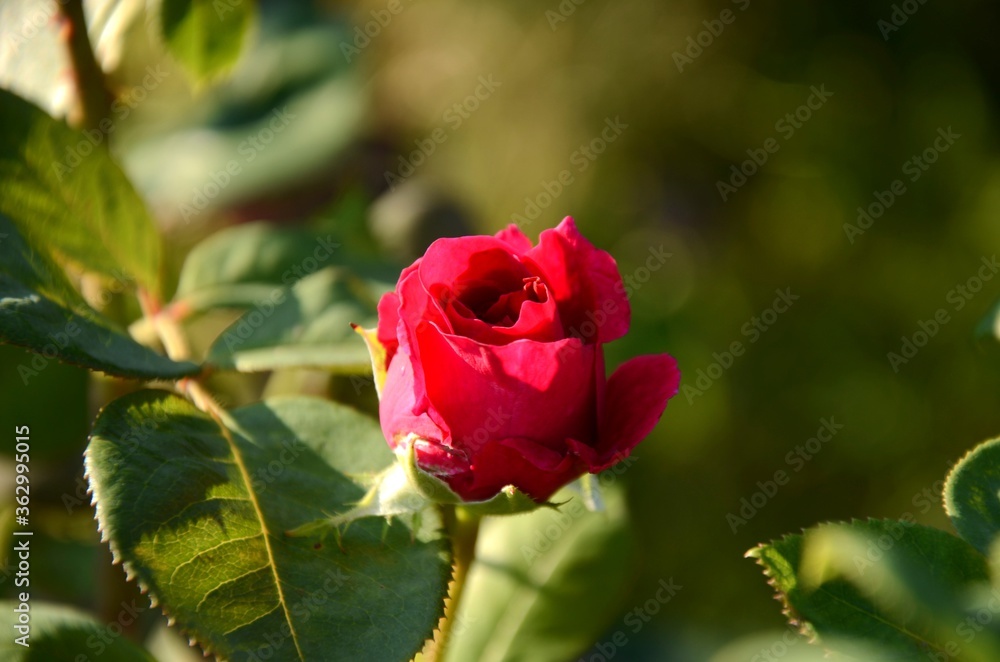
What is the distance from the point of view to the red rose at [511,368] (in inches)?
16.2

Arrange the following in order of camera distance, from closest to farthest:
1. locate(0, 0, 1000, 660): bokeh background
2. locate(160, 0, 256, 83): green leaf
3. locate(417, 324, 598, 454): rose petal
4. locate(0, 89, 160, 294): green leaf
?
locate(417, 324, 598, 454): rose petal < locate(0, 89, 160, 294): green leaf < locate(160, 0, 256, 83): green leaf < locate(0, 0, 1000, 660): bokeh background

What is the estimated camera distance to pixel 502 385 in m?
0.41

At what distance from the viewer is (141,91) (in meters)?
1.05

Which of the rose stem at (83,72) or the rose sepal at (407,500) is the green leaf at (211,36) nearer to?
the rose stem at (83,72)

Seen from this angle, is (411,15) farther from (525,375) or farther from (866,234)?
(525,375)

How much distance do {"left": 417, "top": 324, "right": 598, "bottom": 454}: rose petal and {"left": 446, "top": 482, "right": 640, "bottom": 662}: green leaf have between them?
31cm

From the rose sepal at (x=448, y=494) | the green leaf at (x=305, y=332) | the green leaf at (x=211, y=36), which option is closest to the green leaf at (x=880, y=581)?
the rose sepal at (x=448, y=494)

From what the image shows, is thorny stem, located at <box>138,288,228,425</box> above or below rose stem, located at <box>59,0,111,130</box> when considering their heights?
below

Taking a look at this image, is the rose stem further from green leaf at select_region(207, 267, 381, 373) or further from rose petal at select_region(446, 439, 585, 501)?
rose petal at select_region(446, 439, 585, 501)

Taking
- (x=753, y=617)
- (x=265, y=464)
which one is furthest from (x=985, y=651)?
(x=753, y=617)

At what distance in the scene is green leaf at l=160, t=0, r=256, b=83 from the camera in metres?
0.74

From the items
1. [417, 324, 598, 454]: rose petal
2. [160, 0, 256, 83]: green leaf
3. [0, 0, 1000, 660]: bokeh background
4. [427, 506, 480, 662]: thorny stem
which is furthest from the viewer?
[0, 0, 1000, 660]: bokeh background

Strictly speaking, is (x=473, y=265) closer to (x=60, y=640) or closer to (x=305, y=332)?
(x=305, y=332)

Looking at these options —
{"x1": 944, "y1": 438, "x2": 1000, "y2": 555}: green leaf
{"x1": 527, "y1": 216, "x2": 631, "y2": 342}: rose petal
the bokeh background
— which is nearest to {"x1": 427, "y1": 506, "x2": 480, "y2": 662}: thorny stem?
{"x1": 527, "y1": 216, "x2": 631, "y2": 342}: rose petal
